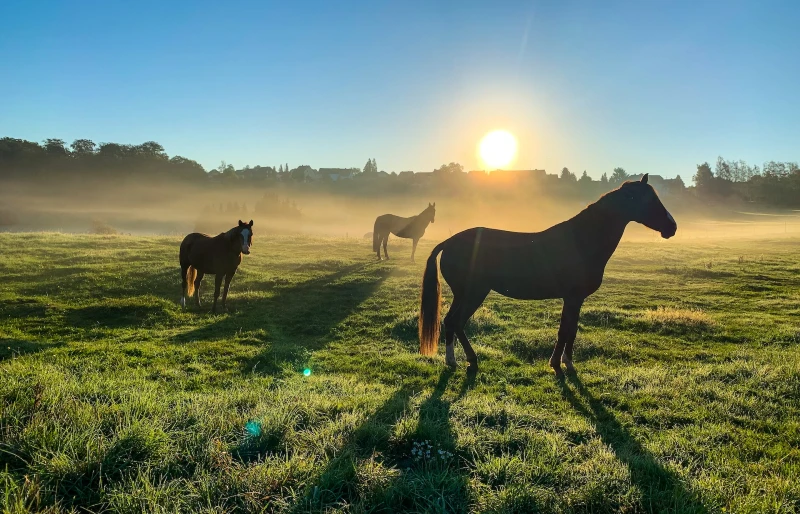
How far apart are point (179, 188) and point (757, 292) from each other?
102879 mm

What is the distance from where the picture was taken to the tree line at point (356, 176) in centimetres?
7650

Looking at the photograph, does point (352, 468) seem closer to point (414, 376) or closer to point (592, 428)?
point (592, 428)

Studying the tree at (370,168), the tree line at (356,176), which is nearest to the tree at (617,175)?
the tree line at (356,176)

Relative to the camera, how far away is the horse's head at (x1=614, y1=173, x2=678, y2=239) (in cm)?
589

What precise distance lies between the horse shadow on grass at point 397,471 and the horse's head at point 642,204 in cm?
432

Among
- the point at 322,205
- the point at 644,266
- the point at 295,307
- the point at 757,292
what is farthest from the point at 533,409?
the point at 322,205

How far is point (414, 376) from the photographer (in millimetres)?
6020

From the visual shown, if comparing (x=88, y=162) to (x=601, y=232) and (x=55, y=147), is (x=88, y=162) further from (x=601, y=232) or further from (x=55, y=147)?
(x=601, y=232)

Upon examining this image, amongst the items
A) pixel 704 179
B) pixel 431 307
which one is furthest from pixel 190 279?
pixel 704 179

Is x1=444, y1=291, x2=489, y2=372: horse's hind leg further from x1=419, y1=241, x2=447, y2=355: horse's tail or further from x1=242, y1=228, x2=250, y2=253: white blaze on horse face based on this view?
x1=242, y1=228, x2=250, y2=253: white blaze on horse face

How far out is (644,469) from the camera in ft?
10.3

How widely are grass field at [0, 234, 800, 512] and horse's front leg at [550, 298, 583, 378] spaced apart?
10.4 inches

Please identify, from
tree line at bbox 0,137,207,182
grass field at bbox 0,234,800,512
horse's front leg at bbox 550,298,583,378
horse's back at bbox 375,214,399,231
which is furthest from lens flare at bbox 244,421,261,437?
tree line at bbox 0,137,207,182

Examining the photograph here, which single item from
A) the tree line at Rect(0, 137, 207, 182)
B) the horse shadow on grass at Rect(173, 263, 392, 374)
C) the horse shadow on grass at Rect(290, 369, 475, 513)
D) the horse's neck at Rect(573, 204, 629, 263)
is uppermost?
the tree line at Rect(0, 137, 207, 182)
